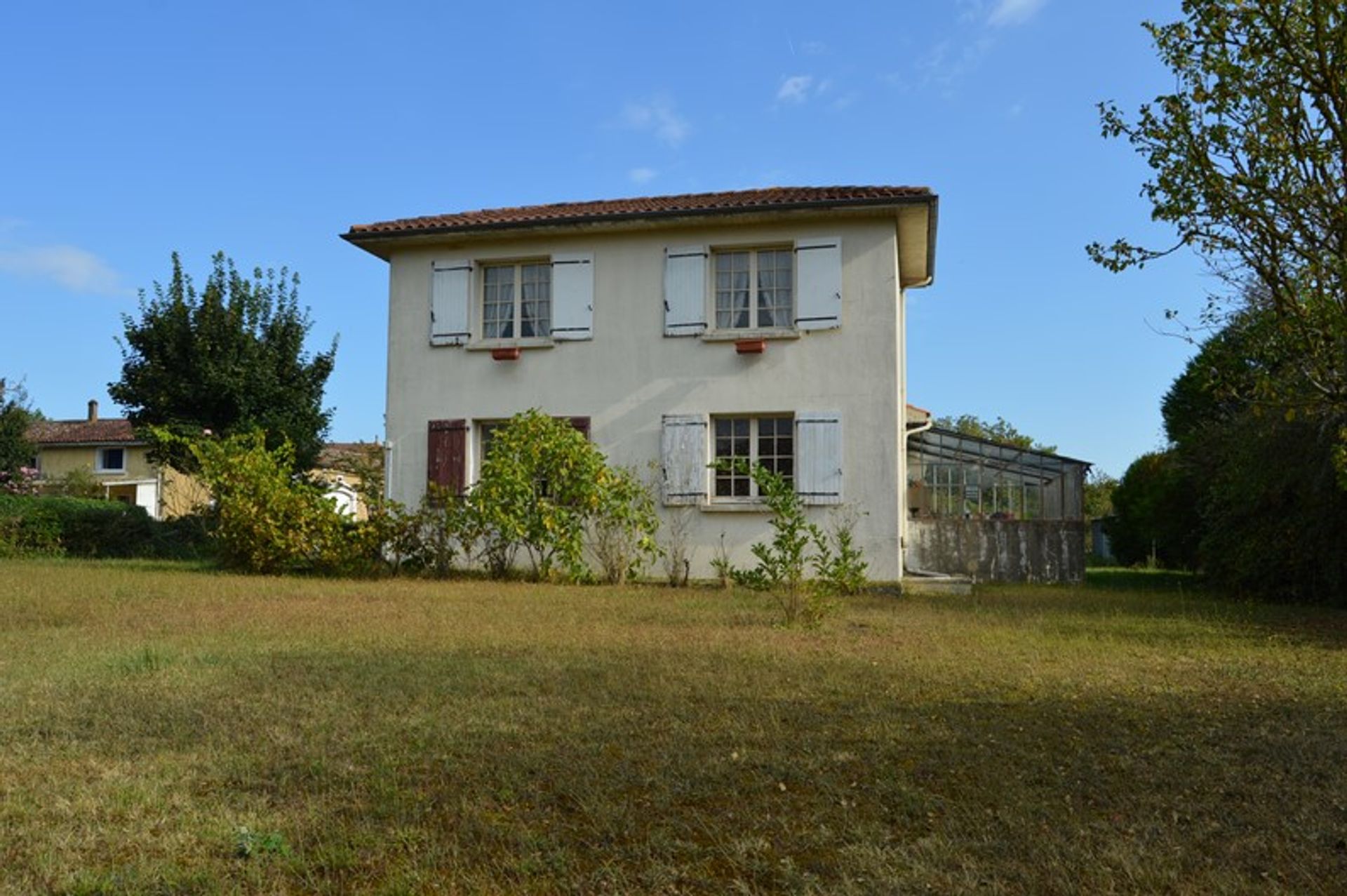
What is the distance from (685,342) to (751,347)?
995 millimetres

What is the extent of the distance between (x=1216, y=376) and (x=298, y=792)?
6.26 m

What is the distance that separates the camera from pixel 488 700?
554 centimetres

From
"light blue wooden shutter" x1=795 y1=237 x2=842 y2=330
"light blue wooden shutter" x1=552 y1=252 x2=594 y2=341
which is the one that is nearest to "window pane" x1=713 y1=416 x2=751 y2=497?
"light blue wooden shutter" x1=795 y1=237 x2=842 y2=330

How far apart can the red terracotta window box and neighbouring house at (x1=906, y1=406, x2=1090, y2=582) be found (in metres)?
4.49

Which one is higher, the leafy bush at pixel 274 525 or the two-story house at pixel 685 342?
the two-story house at pixel 685 342

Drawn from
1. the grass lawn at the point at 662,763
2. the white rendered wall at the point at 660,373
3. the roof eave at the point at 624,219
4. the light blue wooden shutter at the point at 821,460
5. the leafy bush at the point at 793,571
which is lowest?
the grass lawn at the point at 662,763

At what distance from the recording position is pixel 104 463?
129ft

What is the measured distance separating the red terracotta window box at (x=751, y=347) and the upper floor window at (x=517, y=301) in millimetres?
2981

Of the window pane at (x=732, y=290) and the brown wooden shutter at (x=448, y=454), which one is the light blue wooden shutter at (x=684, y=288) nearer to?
the window pane at (x=732, y=290)

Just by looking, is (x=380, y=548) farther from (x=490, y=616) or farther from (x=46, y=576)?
(x=490, y=616)

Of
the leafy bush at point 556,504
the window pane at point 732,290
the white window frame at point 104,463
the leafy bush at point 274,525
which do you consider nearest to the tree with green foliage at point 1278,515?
the window pane at point 732,290

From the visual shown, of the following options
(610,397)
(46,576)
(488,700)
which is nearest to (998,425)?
(610,397)

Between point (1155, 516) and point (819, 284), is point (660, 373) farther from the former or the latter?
point (1155, 516)

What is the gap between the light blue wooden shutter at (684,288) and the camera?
1509 cm
